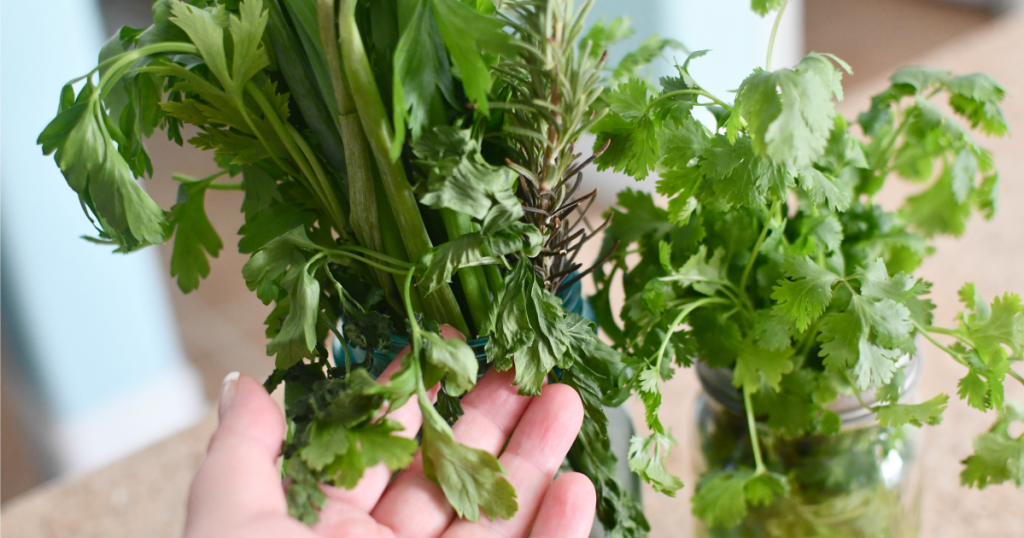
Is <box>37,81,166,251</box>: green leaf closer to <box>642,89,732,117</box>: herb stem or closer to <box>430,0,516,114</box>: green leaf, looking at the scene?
<box>430,0,516,114</box>: green leaf

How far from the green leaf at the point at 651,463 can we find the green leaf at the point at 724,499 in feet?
0.23

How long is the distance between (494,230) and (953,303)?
830 millimetres

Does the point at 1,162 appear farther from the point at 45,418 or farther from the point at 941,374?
the point at 941,374

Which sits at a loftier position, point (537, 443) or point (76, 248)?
point (537, 443)

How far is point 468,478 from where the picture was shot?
1.52 ft

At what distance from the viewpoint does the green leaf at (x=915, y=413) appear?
525 mm

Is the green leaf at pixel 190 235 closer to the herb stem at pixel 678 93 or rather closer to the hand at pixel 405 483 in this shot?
the hand at pixel 405 483

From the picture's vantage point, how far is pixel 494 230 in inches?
16.8

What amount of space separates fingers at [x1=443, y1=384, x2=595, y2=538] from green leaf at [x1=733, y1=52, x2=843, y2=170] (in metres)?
0.23

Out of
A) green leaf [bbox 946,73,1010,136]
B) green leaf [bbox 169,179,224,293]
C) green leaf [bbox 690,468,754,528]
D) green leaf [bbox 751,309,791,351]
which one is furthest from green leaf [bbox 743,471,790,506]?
green leaf [bbox 169,179,224,293]

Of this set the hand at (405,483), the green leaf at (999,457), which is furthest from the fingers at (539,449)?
the green leaf at (999,457)

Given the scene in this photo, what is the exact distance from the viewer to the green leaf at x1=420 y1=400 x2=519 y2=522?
454 mm

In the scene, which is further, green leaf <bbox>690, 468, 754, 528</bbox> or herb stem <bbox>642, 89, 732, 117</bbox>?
green leaf <bbox>690, 468, 754, 528</bbox>

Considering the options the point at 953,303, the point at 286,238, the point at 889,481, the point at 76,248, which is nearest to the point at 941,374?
the point at 953,303
